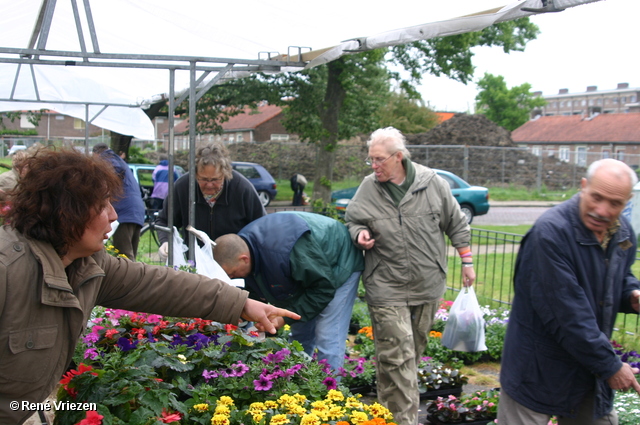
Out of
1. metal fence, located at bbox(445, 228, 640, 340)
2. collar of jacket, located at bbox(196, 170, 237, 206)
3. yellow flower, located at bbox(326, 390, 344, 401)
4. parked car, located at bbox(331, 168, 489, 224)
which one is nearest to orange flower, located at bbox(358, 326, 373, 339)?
metal fence, located at bbox(445, 228, 640, 340)

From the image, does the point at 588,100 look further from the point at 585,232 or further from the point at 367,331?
the point at 585,232

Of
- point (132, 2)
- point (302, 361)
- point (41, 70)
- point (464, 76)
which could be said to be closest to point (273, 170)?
point (464, 76)

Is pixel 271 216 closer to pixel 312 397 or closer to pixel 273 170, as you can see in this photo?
pixel 312 397

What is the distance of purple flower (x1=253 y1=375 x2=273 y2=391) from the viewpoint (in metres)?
2.33

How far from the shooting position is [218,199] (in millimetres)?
4527

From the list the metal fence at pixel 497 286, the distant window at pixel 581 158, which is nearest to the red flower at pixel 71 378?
the metal fence at pixel 497 286

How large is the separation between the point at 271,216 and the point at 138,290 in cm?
147

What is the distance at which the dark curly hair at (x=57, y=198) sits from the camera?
1.78m

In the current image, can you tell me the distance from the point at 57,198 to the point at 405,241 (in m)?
2.32

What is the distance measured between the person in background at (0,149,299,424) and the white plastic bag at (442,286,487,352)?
2870mm

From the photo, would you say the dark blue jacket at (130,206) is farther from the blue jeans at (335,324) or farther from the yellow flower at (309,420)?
the yellow flower at (309,420)

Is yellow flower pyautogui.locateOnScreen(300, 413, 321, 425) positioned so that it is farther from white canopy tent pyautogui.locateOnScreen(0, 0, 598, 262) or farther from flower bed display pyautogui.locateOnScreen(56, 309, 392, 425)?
white canopy tent pyautogui.locateOnScreen(0, 0, 598, 262)

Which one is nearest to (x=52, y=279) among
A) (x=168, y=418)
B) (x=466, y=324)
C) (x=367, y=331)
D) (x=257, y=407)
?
(x=168, y=418)

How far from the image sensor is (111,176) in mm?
1970
